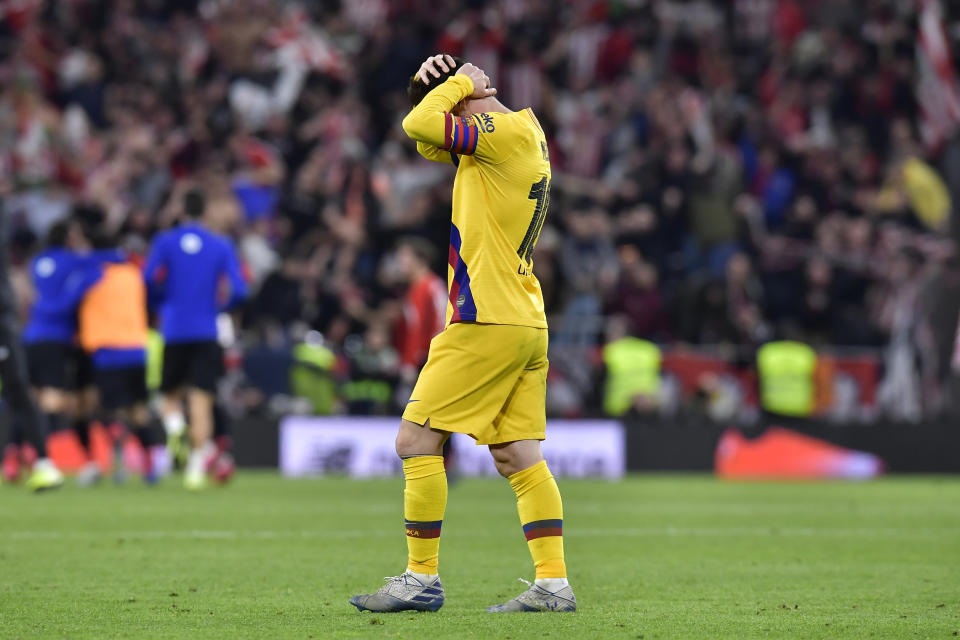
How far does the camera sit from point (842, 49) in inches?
866

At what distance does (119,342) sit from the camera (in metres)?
13.8

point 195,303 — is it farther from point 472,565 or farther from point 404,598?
point 404,598

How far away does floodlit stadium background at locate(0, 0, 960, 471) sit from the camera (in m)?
17.0

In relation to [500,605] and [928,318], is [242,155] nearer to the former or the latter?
[928,318]

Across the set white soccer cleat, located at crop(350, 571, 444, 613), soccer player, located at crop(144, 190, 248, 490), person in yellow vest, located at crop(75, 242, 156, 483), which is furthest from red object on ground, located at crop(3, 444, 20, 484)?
white soccer cleat, located at crop(350, 571, 444, 613)

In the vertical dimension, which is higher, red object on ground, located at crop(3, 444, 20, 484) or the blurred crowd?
the blurred crowd

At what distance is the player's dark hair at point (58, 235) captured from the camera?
43.9ft

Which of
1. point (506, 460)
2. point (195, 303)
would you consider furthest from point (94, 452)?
point (506, 460)

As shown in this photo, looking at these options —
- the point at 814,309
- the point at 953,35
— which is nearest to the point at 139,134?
the point at 814,309

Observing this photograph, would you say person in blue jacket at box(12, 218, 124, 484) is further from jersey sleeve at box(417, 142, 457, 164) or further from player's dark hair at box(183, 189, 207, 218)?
jersey sleeve at box(417, 142, 457, 164)

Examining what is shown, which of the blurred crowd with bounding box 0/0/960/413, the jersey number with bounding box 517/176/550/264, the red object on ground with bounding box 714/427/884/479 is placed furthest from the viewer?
the blurred crowd with bounding box 0/0/960/413

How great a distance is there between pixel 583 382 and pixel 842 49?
796 centimetres

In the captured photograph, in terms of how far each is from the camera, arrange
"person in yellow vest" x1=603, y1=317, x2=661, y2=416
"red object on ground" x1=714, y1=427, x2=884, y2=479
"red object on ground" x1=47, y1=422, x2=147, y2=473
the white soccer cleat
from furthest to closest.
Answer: "red object on ground" x1=714, y1=427, x2=884, y2=479, "person in yellow vest" x1=603, y1=317, x2=661, y2=416, "red object on ground" x1=47, y1=422, x2=147, y2=473, the white soccer cleat

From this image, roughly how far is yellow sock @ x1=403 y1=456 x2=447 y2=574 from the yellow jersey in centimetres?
58
